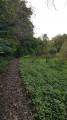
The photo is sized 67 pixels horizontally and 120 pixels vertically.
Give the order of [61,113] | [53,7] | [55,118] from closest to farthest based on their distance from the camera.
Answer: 1. [55,118]
2. [61,113]
3. [53,7]

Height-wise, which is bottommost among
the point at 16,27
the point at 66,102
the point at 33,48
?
the point at 66,102

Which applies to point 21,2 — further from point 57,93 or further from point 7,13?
point 57,93

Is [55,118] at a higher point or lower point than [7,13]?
lower

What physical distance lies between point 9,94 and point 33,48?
46.6ft

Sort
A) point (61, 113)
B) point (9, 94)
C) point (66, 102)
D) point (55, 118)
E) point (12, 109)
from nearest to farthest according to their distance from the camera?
point (55, 118) → point (61, 113) → point (12, 109) → point (66, 102) → point (9, 94)

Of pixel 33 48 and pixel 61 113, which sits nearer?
pixel 61 113

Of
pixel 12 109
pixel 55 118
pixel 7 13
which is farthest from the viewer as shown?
pixel 7 13

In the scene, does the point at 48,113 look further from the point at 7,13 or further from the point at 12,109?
the point at 7,13

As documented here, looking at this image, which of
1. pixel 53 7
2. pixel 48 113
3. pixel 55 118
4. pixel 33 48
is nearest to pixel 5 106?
pixel 48 113

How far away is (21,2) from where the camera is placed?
6.39 m

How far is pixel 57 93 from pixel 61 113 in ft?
2.92

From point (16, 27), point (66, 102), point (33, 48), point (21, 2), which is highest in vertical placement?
point (21, 2)

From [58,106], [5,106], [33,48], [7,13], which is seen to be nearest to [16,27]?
[7,13]

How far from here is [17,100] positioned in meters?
2.39
